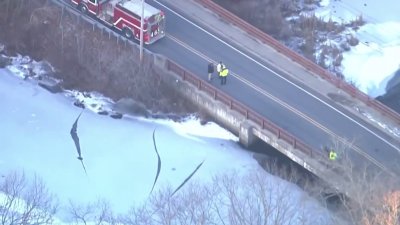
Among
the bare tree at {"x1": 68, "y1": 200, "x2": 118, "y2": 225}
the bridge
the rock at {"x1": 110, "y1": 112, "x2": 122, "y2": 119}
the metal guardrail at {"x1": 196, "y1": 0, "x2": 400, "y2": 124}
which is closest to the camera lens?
the bare tree at {"x1": 68, "y1": 200, "x2": 118, "y2": 225}

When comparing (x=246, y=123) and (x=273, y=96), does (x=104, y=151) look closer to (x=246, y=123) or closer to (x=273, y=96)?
(x=246, y=123)

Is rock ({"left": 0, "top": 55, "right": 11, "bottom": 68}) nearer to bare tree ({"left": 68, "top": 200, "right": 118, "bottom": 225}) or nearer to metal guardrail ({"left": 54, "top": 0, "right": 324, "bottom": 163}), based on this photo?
metal guardrail ({"left": 54, "top": 0, "right": 324, "bottom": 163})

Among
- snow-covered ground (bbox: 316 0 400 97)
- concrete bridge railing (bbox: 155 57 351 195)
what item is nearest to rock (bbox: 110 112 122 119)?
concrete bridge railing (bbox: 155 57 351 195)

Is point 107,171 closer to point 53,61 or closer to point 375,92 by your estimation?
point 53,61

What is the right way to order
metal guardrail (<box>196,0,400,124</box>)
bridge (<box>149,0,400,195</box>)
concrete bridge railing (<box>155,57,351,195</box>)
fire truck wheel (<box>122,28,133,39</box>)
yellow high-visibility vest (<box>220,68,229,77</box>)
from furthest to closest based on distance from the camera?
fire truck wheel (<box>122,28,133,39</box>) → yellow high-visibility vest (<box>220,68,229,77</box>) → metal guardrail (<box>196,0,400,124</box>) → bridge (<box>149,0,400,195</box>) → concrete bridge railing (<box>155,57,351,195</box>)

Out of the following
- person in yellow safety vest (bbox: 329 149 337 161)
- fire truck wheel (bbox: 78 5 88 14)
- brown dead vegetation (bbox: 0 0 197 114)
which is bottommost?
brown dead vegetation (bbox: 0 0 197 114)
